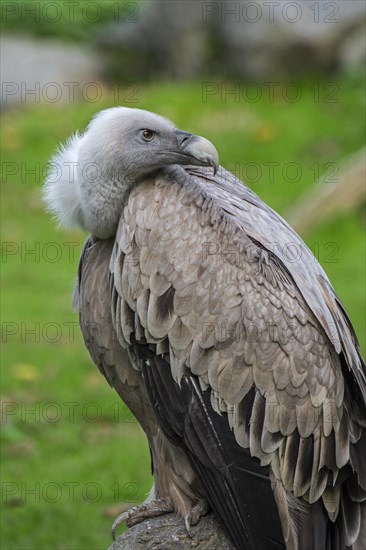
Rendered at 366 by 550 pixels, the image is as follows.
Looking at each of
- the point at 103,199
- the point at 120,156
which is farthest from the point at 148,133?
the point at 103,199

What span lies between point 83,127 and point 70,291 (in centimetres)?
387

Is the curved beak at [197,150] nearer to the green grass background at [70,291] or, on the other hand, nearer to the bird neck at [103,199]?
the bird neck at [103,199]

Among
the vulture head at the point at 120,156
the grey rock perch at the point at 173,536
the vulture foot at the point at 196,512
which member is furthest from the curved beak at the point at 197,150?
the grey rock perch at the point at 173,536

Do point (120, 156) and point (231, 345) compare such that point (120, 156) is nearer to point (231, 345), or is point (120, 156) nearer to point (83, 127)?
point (231, 345)

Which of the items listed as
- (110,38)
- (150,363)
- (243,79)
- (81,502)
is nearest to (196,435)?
(150,363)

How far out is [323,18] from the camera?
623 inches

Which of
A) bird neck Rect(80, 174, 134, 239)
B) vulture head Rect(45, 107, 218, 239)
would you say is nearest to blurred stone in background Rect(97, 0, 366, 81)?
vulture head Rect(45, 107, 218, 239)

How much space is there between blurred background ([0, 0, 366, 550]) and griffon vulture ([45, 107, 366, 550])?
2.77m

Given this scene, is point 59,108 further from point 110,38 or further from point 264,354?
point 264,354

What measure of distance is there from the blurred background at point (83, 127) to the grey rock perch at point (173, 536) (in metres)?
2.20

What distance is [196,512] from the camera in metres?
5.53

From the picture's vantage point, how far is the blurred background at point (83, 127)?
8805 millimetres

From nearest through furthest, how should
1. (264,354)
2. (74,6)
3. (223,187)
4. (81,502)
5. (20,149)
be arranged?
(264,354), (223,187), (81,502), (20,149), (74,6)

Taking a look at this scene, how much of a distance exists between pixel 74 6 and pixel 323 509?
52.5 ft
